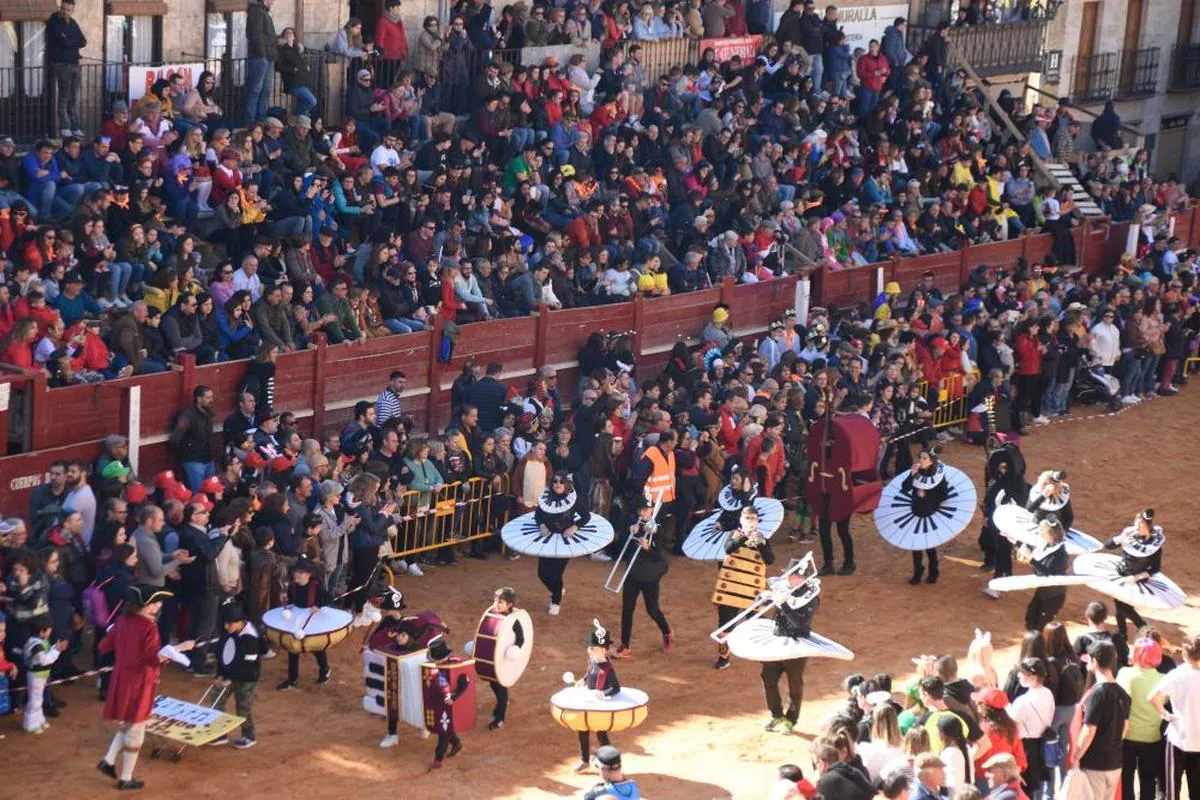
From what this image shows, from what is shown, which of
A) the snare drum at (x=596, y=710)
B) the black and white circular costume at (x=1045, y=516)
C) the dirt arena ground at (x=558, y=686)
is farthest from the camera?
the black and white circular costume at (x=1045, y=516)

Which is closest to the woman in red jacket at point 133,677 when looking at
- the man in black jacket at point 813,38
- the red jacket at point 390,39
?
the red jacket at point 390,39

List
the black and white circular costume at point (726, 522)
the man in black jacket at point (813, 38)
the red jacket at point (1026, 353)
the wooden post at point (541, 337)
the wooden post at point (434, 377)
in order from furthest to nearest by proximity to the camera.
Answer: the man in black jacket at point (813, 38) < the red jacket at point (1026, 353) < the wooden post at point (541, 337) < the wooden post at point (434, 377) < the black and white circular costume at point (726, 522)

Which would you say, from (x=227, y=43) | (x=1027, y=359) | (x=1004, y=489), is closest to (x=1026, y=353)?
(x=1027, y=359)

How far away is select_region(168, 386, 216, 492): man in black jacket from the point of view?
65.6ft

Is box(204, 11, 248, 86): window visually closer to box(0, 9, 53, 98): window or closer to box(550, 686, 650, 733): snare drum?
box(0, 9, 53, 98): window

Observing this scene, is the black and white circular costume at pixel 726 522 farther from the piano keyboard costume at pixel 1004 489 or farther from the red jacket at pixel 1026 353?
the red jacket at pixel 1026 353

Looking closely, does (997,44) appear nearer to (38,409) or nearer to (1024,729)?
(38,409)

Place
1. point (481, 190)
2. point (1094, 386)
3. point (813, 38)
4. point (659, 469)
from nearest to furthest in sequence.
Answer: point (659, 469), point (481, 190), point (1094, 386), point (813, 38)

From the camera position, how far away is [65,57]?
2331cm

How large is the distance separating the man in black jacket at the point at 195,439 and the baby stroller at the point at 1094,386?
46.2 feet

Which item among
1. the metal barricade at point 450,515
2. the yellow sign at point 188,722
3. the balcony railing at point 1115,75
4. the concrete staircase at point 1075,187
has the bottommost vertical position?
the yellow sign at point 188,722

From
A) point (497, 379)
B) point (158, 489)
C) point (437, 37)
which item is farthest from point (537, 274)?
point (158, 489)

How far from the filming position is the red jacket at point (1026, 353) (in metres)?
27.9

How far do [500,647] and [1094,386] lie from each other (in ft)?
50.4
